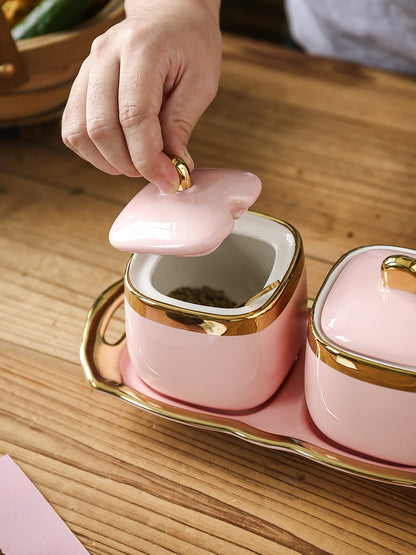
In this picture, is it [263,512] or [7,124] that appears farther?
[7,124]

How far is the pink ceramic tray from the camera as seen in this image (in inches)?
19.4

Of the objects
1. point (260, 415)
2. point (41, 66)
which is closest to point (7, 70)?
point (41, 66)

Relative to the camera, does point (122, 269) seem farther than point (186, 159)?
Yes

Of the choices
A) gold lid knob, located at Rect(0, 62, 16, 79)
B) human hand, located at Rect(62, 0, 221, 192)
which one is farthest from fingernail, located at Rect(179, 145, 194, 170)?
gold lid knob, located at Rect(0, 62, 16, 79)

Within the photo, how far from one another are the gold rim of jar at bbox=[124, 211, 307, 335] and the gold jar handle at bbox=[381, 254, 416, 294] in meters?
0.08

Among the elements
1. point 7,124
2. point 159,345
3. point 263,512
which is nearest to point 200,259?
point 159,345

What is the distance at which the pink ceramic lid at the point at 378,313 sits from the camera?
443 millimetres

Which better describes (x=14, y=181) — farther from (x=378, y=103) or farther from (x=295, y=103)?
(x=378, y=103)

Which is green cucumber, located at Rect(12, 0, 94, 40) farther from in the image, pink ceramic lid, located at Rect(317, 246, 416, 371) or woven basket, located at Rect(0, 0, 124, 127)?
pink ceramic lid, located at Rect(317, 246, 416, 371)

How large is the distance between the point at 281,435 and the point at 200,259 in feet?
0.56

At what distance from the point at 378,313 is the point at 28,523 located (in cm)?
30

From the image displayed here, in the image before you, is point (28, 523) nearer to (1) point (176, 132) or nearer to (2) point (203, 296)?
(2) point (203, 296)

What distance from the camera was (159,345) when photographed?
518 mm

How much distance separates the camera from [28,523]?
1.68 feet
